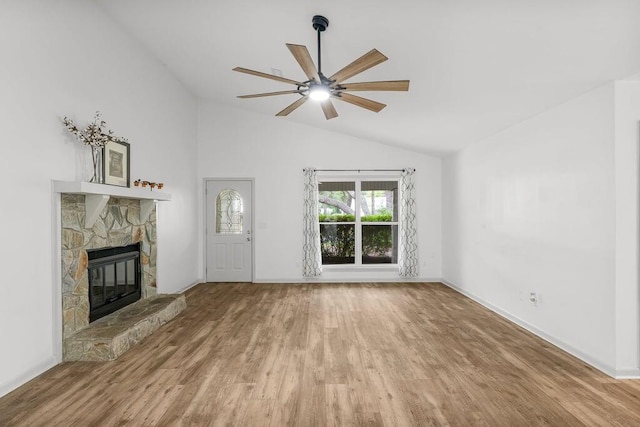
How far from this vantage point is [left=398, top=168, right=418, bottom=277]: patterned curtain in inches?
239

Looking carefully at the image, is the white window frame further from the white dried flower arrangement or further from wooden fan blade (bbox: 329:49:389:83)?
wooden fan blade (bbox: 329:49:389:83)

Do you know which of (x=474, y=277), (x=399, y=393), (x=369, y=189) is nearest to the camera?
(x=399, y=393)

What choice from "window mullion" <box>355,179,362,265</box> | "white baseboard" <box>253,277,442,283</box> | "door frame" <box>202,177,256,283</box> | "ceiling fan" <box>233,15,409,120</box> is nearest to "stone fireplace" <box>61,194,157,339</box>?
"ceiling fan" <box>233,15,409,120</box>

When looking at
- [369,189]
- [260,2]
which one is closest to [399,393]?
[260,2]

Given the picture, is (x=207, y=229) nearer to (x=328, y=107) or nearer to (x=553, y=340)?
(x=328, y=107)

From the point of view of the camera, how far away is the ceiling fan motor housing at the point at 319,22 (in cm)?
261

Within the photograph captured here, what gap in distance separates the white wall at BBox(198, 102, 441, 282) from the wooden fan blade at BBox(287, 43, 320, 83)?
3.69 meters

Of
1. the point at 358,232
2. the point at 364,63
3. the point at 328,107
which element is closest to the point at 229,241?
the point at 358,232

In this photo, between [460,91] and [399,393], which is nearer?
[399,393]

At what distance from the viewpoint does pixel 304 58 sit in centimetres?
212

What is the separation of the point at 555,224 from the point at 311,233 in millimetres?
3845

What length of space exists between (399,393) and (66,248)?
10.2 feet

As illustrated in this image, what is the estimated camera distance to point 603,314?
104 inches

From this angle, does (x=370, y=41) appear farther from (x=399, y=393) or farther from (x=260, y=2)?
(x=399, y=393)
